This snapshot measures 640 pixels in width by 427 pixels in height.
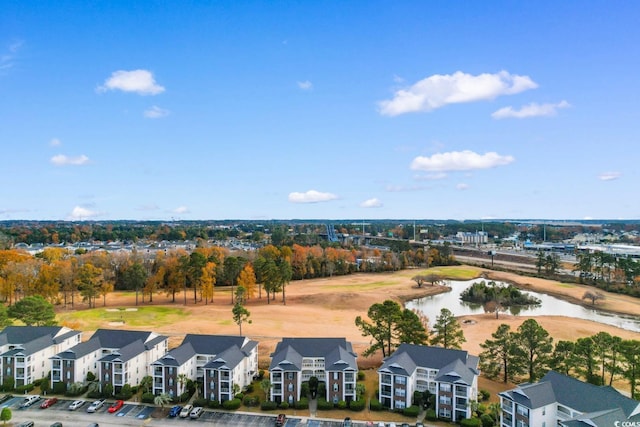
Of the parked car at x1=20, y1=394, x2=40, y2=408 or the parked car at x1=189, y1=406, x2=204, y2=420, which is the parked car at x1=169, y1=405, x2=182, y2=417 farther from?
the parked car at x1=20, y1=394, x2=40, y2=408

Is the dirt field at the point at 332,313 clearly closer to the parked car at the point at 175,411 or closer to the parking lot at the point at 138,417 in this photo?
the parking lot at the point at 138,417

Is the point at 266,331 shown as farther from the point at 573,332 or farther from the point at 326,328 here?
the point at 573,332

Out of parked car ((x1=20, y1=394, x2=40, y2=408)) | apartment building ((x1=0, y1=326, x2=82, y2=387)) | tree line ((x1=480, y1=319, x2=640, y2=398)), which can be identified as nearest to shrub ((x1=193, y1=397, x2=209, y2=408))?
parked car ((x1=20, y1=394, x2=40, y2=408))

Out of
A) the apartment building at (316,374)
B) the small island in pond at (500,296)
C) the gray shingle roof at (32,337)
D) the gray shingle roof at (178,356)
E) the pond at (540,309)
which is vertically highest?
the gray shingle roof at (32,337)

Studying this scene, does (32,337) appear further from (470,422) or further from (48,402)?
(470,422)

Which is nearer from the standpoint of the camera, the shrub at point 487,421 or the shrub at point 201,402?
the shrub at point 487,421

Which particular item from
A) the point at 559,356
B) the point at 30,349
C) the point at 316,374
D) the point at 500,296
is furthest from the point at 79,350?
the point at 500,296

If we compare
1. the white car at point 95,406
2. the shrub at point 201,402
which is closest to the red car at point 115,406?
the white car at point 95,406
